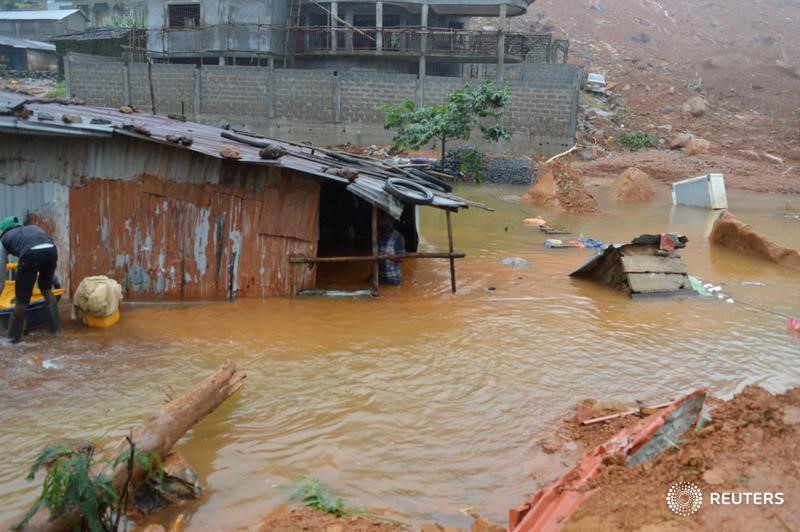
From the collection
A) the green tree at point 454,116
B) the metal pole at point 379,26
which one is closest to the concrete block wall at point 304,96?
the metal pole at point 379,26

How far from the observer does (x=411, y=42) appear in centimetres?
3027

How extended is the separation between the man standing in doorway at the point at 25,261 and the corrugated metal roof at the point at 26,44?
36.6 metres

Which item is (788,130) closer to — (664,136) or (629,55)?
(664,136)

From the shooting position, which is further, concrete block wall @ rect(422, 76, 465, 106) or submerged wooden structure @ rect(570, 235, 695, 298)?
concrete block wall @ rect(422, 76, 465, 106)

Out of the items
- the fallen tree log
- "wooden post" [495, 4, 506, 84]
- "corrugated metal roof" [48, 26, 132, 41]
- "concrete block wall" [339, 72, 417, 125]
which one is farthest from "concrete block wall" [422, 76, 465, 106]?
the fallen tree log

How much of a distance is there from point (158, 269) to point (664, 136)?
2640 centimetres

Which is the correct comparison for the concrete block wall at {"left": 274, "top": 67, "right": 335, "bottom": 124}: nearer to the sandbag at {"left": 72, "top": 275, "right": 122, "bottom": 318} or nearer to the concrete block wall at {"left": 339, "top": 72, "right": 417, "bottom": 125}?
the concrete block wall at {"left": 339, "top": 72, "right": 417, "bottom": 125}

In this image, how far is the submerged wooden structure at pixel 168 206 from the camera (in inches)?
350

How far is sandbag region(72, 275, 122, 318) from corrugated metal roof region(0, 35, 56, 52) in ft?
120

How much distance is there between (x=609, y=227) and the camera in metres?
16.9

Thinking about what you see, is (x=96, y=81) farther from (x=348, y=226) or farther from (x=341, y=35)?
(x=348, y=226)

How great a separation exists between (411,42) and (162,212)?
23343 millimetres

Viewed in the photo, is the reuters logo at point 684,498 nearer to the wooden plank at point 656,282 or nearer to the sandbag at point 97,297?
the sandbag at point 97,297

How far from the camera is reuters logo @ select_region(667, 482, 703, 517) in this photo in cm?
387
